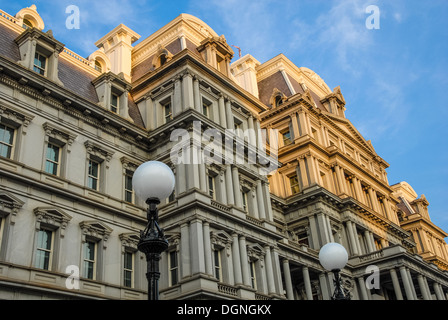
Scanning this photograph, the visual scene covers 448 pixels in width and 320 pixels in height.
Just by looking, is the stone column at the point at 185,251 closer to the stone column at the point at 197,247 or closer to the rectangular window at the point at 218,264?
the stone column at the point at 197,247

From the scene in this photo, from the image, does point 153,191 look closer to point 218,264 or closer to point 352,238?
point 218,264

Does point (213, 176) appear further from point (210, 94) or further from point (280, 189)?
point (280, 189)

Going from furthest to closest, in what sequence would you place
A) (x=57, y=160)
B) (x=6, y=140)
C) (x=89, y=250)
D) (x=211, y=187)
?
(x=211, y=187), (x=57, y=160), (x=89, y=250), (x=6, y=140)

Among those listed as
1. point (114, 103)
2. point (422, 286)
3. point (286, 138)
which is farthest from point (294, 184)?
point (114, 103)

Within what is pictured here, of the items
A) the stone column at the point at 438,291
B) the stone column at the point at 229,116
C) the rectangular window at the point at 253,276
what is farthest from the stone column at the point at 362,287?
the stone column at the point at 229,116

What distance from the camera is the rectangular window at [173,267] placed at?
24297 millimetres

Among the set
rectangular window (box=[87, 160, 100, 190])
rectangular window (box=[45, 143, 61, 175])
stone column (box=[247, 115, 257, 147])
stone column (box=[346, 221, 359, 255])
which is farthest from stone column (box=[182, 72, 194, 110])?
stone column (box=[346, 221, 359, 255])

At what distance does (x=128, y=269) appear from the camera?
24.3m

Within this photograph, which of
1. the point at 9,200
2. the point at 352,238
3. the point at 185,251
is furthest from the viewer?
the point at 352,238

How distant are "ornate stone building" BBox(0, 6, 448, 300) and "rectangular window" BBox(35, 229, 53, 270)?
0.22 feet

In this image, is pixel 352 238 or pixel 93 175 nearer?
pixel 93 175

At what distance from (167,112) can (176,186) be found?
5850mm

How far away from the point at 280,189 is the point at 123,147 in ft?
54.8

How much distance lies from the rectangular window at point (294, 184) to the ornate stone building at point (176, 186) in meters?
0.12
